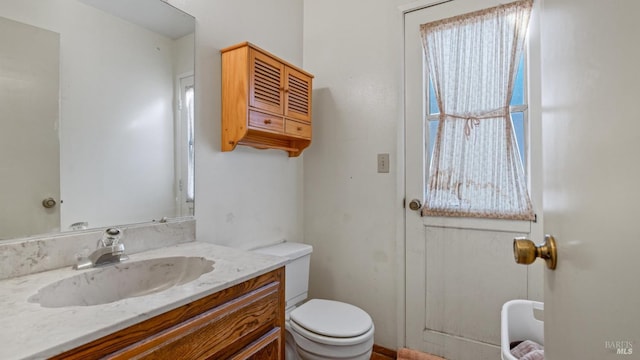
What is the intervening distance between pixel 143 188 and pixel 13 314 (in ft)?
2.20

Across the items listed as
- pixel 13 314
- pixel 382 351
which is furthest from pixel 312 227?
pixel 13 314

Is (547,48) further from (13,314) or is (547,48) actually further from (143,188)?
(143,188)

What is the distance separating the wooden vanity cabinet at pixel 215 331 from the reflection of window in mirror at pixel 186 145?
0.62 meters

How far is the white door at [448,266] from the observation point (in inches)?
62.7

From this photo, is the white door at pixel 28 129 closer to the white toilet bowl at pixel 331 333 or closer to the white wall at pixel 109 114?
the white wall at pixel 109 114

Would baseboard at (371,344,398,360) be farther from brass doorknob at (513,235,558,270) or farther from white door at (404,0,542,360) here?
brass doorknob at (513,235,558,270)

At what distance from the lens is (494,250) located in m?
1.61

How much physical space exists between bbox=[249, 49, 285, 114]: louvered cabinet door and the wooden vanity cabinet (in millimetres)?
867

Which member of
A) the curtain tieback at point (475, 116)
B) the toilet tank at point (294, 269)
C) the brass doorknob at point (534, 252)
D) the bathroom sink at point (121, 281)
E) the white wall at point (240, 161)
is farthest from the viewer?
the toilet tank at point (294, 269)

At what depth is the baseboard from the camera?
183 centimetres

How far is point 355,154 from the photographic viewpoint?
77.9 inches

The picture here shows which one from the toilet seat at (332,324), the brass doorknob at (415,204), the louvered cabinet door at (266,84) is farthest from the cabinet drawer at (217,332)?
the brass doorknob at (415,204)

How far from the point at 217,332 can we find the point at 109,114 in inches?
35.4

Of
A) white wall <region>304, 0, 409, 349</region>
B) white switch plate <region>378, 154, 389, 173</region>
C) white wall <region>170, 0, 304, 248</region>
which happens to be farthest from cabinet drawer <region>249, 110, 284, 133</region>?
white switch plate <region>378, 154, 389, 173</region>
